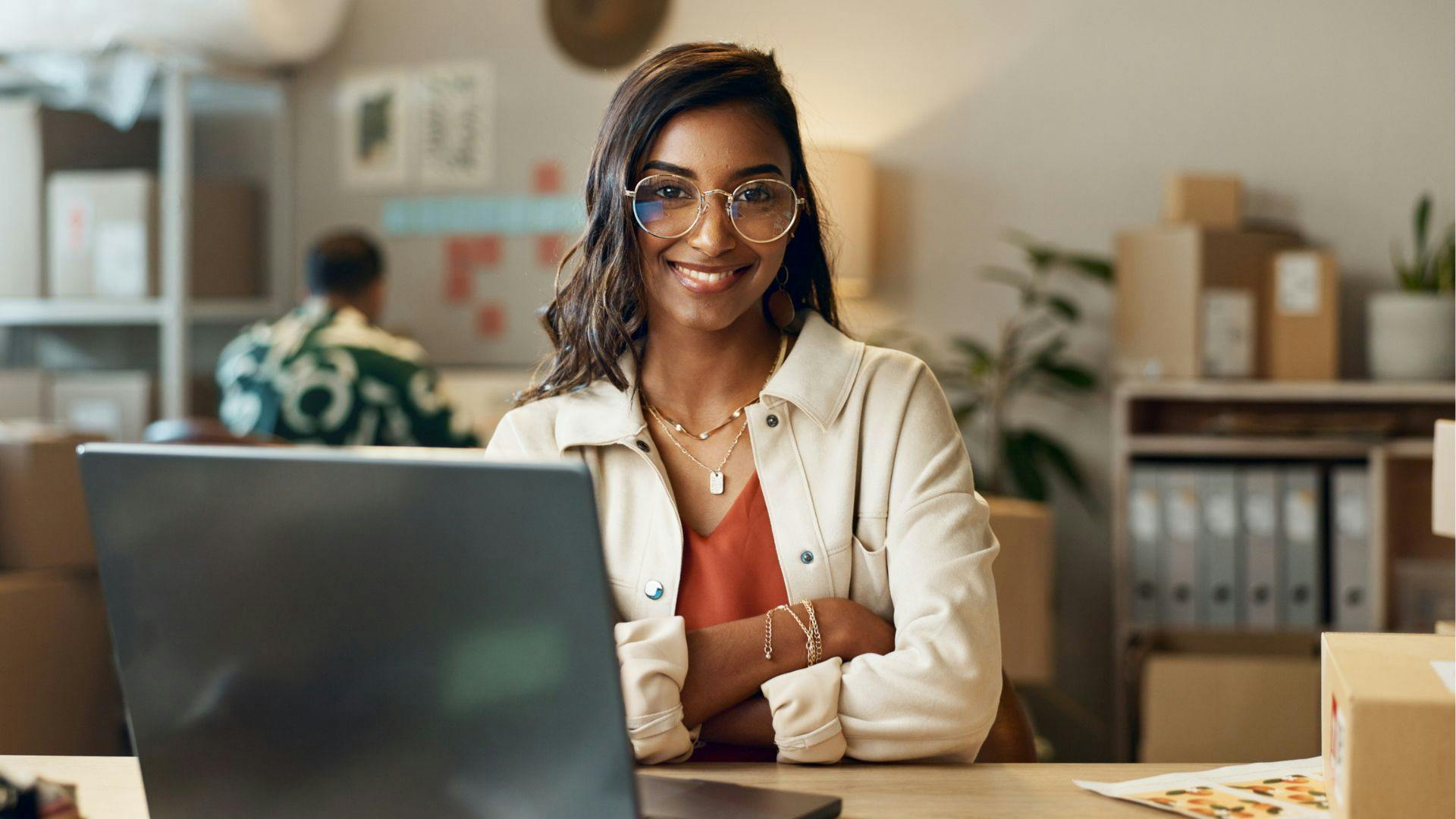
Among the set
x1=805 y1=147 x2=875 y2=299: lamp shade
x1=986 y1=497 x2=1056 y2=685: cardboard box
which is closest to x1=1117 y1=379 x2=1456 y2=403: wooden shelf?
x1=986 y1=497 x2=1056 y2=685: cardboard box

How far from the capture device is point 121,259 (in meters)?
A: 3.70

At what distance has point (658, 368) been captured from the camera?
1.44 m

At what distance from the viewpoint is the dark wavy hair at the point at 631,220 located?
1.32 metres

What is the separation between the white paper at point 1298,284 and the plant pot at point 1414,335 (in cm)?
14

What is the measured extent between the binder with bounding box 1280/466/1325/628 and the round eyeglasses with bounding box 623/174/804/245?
226 cm

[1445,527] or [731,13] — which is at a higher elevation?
[731,13]

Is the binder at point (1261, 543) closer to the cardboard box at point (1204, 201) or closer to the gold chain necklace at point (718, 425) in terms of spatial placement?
the cardboard box at point (1204, 201)

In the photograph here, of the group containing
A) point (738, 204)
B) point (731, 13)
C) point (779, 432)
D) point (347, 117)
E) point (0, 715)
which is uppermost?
point (731, 13)

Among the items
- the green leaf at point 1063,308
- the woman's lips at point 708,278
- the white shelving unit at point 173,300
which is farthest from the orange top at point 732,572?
the white shelving unit at point 173,300

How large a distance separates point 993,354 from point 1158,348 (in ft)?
1.63

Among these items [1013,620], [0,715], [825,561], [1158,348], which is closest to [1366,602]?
[1158,348]

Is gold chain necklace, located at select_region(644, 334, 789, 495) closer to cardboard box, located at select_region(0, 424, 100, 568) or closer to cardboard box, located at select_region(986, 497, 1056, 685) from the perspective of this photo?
cardboard box, located at select_region(986, 497, 1056, 685)

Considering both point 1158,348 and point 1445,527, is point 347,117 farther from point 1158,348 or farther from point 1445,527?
point 1445,527

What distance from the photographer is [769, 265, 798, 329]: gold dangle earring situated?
146cm
